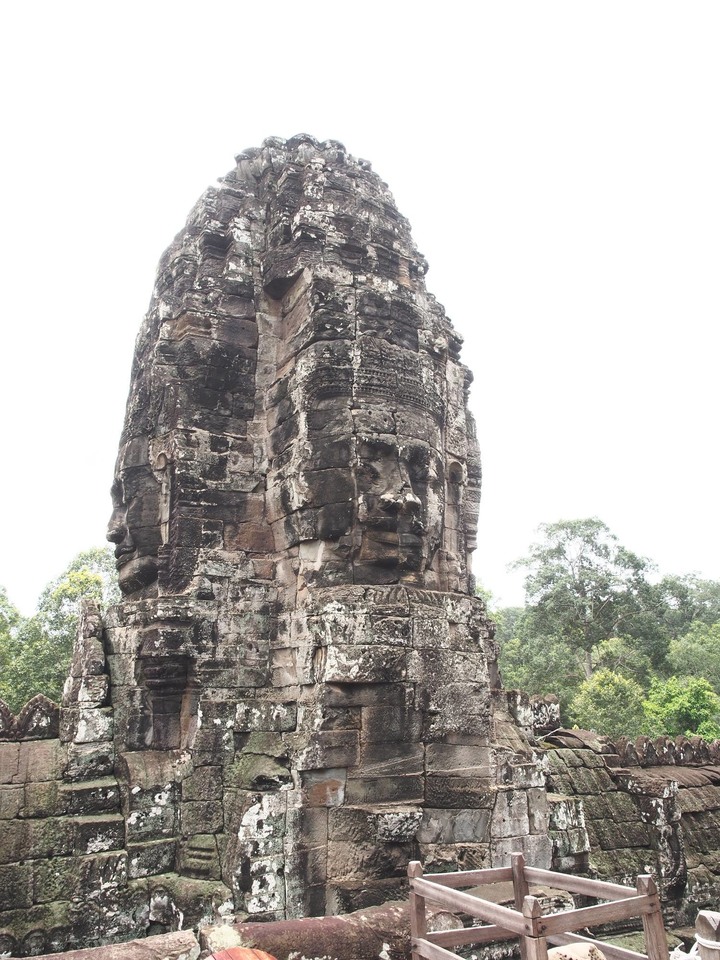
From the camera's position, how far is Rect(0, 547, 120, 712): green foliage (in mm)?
19891

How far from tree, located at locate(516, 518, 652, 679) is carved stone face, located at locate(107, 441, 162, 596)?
1172 inches

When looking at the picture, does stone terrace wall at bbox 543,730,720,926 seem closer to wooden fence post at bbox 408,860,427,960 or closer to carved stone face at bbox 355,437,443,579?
carved stone face at bbox 355,437,443,579

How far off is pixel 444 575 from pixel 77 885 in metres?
3.87

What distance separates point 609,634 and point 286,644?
32.2 m

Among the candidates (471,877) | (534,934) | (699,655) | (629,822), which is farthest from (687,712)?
(534,934)

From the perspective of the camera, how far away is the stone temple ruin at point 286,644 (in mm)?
5617

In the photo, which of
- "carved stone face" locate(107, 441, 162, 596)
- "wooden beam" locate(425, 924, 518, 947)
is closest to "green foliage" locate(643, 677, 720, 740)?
"carved stone face" locate(107, 441, 162, 596)

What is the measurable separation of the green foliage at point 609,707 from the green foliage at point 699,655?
22.7ft

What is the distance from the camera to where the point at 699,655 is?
31.8 m

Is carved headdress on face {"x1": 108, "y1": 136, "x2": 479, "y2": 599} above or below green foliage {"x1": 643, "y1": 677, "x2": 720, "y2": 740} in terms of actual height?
above

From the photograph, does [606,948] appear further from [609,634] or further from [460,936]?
[609,634]

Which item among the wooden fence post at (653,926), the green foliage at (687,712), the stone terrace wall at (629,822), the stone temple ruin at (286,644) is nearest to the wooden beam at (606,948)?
the wooden fence post at (653,926)

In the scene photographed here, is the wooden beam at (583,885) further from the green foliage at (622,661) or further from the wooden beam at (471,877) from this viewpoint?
the green foliage at (622,661)

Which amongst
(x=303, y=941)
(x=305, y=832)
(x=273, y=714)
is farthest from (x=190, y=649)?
(x=303, y=941)
